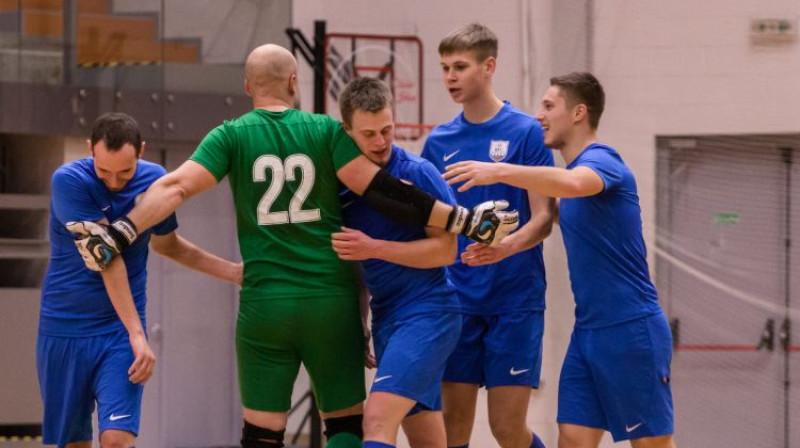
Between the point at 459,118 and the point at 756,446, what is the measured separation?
3.65 metres

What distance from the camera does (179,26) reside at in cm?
843

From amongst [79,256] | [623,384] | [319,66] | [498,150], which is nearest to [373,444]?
[623,384]

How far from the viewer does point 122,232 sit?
165 inches

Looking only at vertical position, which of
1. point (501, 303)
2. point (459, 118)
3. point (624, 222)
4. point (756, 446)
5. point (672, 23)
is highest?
point (672, 23)

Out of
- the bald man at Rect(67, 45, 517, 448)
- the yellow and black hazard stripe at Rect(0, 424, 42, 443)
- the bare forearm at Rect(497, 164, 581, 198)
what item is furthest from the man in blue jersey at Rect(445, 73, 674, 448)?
the yellow and black hazard stripe at Rect(0, 424, 42, 443)

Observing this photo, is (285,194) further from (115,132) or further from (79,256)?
(79,256)

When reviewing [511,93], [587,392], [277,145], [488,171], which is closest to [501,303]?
[587,392]

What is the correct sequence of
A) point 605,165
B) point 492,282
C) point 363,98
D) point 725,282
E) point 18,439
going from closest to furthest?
point 363,98 < point 605,165 < point 492,282 < point 725,282 < point 18,439

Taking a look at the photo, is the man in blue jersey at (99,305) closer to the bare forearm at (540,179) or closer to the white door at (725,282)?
the bare forearm at (540,179)

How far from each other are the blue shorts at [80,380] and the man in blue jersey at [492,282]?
51.1 inches

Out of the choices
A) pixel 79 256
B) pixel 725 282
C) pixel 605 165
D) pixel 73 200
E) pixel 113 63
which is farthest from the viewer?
pixel 113 63

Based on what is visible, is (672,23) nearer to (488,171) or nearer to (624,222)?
(624,222)

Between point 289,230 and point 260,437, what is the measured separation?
29.8 inches

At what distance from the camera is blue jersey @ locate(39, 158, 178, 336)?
184 inches
